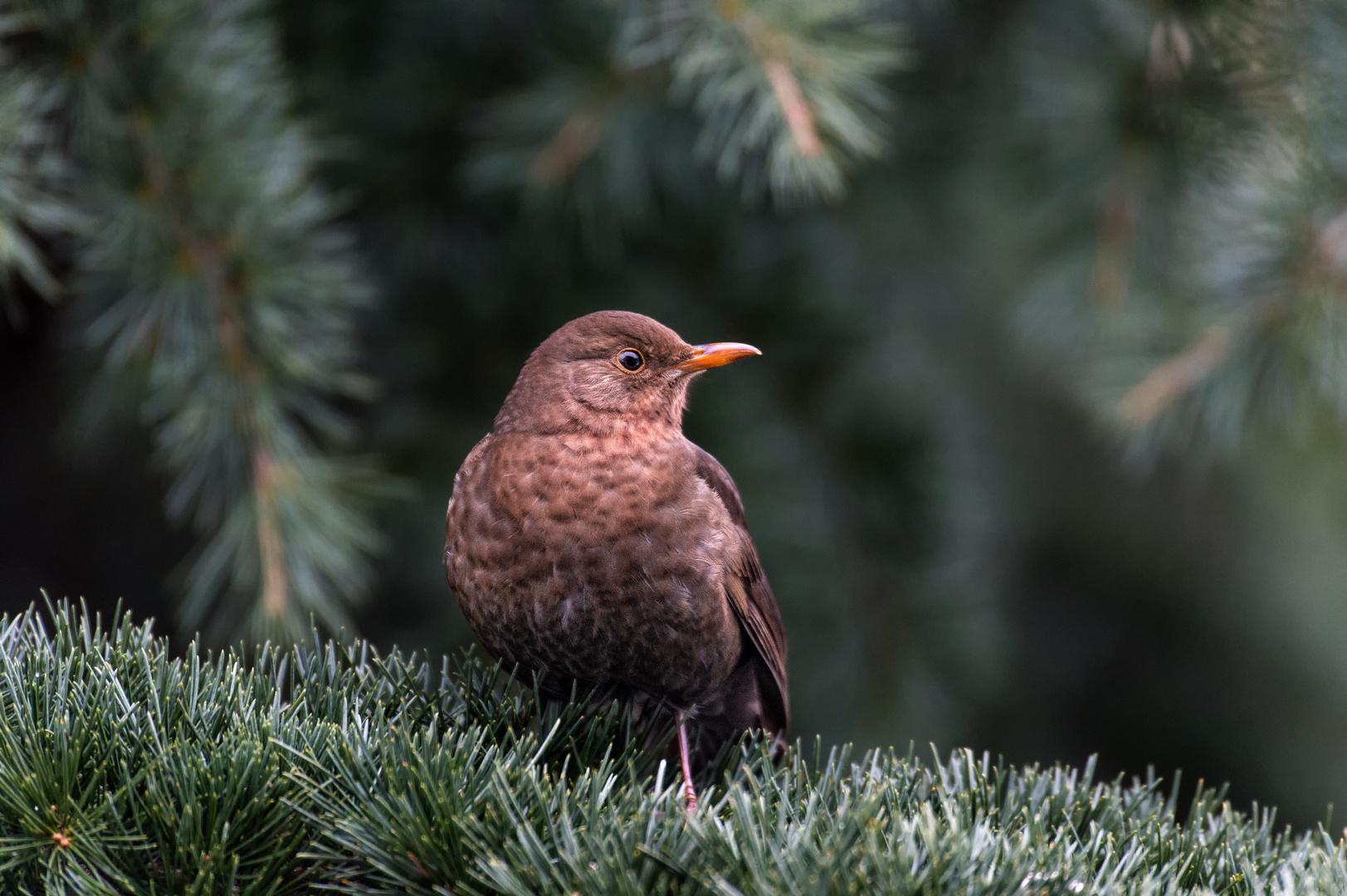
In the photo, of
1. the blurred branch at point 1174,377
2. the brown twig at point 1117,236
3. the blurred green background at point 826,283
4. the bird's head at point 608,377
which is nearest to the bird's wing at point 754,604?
the bird's head at point 608,377

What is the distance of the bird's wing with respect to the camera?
2234 millimetres

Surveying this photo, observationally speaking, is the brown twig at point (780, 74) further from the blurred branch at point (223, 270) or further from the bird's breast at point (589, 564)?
the blurred branch at point (223, 270)

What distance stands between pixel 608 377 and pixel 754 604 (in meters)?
0.52

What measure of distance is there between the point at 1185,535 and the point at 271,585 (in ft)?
9.29

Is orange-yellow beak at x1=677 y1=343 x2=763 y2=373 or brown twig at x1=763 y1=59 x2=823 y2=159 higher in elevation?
brown twig at x1=763 y1=59 x2=823 y2=159

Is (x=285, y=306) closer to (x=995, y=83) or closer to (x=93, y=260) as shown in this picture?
(x=93, y=260)

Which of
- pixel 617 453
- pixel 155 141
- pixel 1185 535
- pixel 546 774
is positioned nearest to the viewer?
pixel 546 774

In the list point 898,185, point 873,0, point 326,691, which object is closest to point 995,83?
point 898,185

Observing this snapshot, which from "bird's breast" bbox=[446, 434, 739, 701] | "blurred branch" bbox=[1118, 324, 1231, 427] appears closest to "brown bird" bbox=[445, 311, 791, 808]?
"bird's breast" bbox=[446, 434, 739, 701]

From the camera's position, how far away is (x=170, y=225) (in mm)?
1962

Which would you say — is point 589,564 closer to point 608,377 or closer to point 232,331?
point 608,377

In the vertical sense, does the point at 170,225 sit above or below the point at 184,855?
above

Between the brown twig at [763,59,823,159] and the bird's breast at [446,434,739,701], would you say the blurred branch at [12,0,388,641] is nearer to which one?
the bird's breast at [446,434,739,701]

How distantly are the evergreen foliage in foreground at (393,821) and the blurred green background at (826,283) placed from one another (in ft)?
2.28
